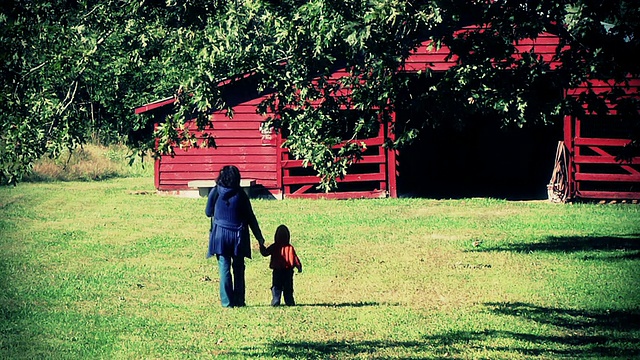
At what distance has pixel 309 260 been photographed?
735 inches

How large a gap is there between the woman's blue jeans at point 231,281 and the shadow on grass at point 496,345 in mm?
2028

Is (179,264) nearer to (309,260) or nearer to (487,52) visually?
(309,260)

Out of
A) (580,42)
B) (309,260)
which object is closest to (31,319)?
(309,260)

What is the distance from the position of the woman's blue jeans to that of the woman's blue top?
129 millimetres

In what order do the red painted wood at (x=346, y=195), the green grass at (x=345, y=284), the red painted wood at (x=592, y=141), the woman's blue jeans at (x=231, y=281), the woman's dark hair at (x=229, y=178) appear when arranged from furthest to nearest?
the red painted wood at (x=346, y=195)
the red painted wood at (x=592, y=141)
the woman's blue jeans at (x=231, y=281)
the woman's dark hair at (x=229, y=178)
the green grass at (x=345, y=284)

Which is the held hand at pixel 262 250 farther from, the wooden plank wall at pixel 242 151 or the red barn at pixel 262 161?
the wooden plank wall at pixel 242 151

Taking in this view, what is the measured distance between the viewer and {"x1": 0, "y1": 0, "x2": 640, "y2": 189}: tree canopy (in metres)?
11.6

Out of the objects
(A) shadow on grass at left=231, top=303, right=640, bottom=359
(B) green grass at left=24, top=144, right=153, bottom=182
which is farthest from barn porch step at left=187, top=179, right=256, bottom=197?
(A) shadow on grass at left=231, top=303, right=640, bottom=359

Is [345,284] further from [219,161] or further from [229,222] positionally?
[219,161]

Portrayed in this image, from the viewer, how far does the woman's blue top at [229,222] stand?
12.8 m

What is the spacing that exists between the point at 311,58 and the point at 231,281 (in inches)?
127

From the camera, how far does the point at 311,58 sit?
12562 millimetres

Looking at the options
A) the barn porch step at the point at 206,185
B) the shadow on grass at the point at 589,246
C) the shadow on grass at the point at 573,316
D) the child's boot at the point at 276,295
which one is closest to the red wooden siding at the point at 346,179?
the barn porch step at the point at 206,185

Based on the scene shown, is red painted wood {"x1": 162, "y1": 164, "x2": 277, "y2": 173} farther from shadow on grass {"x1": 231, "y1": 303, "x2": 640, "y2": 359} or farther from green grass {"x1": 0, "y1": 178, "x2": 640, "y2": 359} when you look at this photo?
shadow on grass {"x1": 231, "y1": 303, "x2": 640, "y2": 359}
